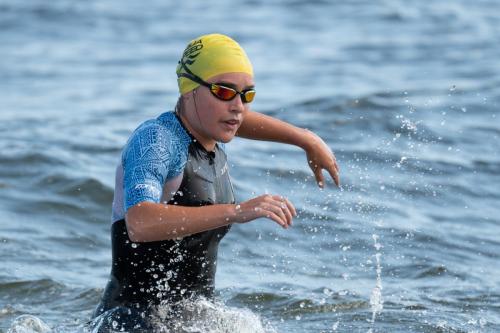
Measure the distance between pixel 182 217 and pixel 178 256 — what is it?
0.77m

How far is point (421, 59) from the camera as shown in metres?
18.2

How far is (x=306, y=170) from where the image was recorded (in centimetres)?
1134

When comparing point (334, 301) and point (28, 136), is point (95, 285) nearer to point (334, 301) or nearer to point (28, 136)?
point (334, 301)

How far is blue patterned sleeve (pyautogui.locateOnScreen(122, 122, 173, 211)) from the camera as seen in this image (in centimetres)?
485

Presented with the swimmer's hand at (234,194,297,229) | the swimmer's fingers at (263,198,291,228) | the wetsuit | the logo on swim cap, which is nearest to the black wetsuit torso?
the wetsuit

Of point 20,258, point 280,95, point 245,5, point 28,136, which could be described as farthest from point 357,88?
point 245,5

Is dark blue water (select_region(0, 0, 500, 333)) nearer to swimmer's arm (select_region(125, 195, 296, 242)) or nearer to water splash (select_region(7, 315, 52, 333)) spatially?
water splash (select_region(7, 315, 52, 333))

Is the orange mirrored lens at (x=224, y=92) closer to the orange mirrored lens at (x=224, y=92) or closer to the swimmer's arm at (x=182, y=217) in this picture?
the orange mirrored lens at (x=224, y=92)

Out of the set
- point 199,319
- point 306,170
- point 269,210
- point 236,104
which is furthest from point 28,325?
point 306,170

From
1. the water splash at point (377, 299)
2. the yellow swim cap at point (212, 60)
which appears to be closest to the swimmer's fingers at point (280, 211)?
the yellow swim cap at point (212, 60)

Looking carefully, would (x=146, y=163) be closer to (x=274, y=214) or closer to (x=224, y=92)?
(x=224, y=92)

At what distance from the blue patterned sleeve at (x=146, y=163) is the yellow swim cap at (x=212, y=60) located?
0.33 metres

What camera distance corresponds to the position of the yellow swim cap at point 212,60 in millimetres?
5219

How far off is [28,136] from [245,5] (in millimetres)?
12093
